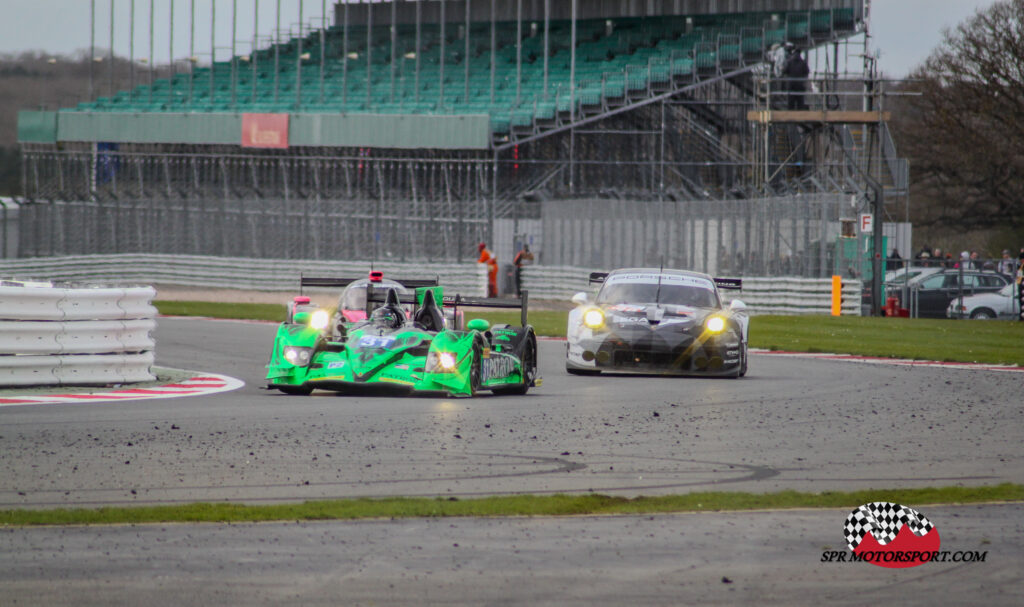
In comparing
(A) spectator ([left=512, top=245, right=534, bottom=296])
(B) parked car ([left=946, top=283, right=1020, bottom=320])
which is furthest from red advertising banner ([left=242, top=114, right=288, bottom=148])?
(B) parked car ([left=946, top=283, right=1020, bottom=320])

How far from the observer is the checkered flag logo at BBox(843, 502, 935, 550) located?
21.5 ft

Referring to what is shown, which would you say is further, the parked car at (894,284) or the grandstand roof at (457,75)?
the grandstand roof at (457,75)

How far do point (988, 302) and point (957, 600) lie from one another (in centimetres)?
2658

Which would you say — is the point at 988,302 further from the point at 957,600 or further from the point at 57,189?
the point at 57,189

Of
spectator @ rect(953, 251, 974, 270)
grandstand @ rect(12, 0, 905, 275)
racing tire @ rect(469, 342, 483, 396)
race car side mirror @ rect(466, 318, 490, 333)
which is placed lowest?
racing tire @ rect(469, 342, 483, 396)

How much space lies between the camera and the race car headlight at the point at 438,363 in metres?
12.7

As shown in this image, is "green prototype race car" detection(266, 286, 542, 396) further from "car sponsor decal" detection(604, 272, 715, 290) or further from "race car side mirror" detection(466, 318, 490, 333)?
"car sponsor decal" detection(604, 272, 715, 290)

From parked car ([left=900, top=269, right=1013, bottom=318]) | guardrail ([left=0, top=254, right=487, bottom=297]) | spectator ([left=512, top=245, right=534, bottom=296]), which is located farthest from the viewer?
guardrail ([left=0, top=254, right=487, bottom=297])

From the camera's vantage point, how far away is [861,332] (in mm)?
24688

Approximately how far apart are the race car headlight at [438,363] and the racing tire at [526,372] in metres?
1.03

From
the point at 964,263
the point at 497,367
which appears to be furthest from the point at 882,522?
the point at 964,263

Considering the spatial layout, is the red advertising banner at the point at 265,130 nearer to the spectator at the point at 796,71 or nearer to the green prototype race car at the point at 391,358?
the spectator at the point at 796,71

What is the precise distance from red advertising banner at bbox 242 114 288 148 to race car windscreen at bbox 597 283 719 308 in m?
28.4

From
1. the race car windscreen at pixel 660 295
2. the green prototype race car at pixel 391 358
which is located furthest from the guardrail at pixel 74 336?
the race car windscreen at pixel 660 295
